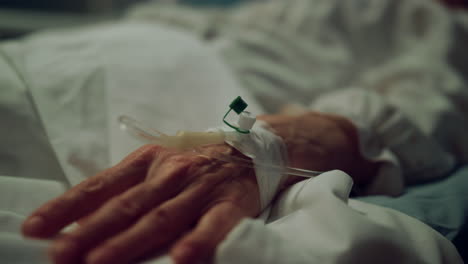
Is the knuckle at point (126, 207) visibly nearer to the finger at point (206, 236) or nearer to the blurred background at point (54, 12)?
the finger at point (206, 236)

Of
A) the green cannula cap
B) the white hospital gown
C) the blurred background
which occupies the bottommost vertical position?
the white hospital gown

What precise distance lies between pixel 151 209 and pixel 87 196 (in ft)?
0.30

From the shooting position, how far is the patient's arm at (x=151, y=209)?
44 cm

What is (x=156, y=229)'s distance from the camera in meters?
0.46

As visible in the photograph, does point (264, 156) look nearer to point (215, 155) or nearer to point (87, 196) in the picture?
point (215, 155)

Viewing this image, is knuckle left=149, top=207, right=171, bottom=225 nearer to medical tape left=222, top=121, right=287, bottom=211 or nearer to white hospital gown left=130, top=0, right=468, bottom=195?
medical tape left=222, top=121, right=287, bottom=211

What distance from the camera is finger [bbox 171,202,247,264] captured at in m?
0.43

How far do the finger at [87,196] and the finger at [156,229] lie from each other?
0.25ft

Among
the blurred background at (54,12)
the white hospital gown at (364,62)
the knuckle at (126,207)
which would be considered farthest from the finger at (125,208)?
the blurred background at (54,12)

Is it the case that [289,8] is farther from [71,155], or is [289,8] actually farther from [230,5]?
[230,5]

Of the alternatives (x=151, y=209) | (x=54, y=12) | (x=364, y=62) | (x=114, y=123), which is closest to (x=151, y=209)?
(x=151, y=209)

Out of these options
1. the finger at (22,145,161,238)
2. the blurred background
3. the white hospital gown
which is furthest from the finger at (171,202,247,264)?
the blurred background

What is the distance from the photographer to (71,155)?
677 millimetres

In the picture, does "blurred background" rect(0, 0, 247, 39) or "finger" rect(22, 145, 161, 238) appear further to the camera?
"blurred background" rect(0, 0, 247, 39)
